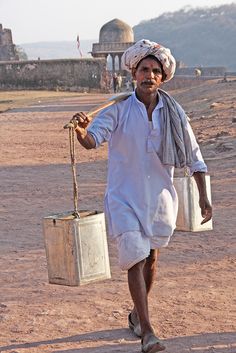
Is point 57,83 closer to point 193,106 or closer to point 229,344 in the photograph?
point 193,106

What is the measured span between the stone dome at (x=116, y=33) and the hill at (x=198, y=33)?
4571cm

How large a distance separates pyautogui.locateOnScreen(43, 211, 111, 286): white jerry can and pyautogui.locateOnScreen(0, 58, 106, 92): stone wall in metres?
39.4

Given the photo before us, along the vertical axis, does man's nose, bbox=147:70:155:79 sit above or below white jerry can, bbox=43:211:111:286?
above

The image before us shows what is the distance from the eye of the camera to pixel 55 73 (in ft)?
145

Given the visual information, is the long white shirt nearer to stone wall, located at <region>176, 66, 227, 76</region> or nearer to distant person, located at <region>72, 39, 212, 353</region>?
distant person, located at <region>72, 39, 212, 353</region>

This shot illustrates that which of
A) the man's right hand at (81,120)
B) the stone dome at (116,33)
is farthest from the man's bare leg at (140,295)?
the stone dome at (116,33)

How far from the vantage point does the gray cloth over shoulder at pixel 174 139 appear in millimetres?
4477

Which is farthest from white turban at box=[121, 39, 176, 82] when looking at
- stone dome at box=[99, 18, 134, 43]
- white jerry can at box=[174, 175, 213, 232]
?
stone dome at box=[99, 18, 134, 43]

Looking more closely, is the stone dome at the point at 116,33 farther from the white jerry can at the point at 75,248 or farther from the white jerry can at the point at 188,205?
the white jerry can at the point at 75,248

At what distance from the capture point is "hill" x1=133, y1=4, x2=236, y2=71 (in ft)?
379

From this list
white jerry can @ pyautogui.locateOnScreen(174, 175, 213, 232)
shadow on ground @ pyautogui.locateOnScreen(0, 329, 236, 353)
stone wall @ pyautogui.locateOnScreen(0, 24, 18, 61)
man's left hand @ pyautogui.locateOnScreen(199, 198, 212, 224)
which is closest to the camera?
shadow on ground @ pyautogui.locateOnScreen(0, 329, 236, 353)

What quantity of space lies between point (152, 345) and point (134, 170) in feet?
2.90

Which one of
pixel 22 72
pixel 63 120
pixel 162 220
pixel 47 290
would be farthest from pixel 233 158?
pixel 22 72

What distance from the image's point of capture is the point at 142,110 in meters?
4.50
